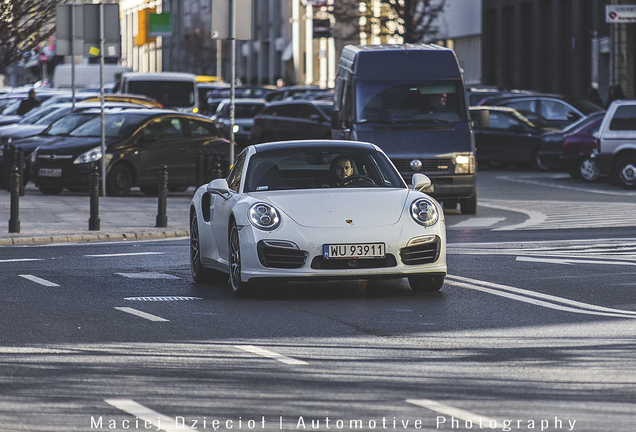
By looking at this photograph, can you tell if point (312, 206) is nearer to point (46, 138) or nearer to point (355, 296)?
point (355, 296)

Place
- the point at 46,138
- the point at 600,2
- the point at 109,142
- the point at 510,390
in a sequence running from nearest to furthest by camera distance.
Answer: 1. the point at 510,390
2. the point at 109,142
3. the point at 46,138
4. the point at 600,2

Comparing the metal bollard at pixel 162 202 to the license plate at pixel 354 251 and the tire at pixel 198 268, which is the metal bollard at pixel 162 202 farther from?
the license plate at pixel 354 251

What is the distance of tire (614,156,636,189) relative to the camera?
2434 centimetres

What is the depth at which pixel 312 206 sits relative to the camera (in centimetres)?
1005

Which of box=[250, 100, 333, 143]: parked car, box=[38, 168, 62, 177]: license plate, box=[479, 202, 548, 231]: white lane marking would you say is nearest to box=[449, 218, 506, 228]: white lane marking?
box=[479, 202, 548, 231]: white lane marking

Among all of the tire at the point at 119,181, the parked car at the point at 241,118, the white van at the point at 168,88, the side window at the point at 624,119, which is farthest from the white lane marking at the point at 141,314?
the white van at the point at 168,88

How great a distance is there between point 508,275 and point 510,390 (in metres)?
5.23

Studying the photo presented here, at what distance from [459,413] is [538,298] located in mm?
4288

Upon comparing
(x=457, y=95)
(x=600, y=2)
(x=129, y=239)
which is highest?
(x=600, y=2)

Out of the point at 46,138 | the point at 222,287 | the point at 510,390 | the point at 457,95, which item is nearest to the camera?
the point at 510,390

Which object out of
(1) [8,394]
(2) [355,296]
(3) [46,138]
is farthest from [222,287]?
(3) [46,138]

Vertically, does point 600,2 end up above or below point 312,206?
above

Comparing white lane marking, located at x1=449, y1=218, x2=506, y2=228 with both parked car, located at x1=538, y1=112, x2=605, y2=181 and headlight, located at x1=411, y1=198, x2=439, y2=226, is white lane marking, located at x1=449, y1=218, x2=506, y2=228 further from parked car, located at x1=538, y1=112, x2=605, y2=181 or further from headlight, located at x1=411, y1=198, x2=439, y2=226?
parked car, located at x1=538, y1=112, x2=605, y2=181

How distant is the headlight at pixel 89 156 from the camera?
2222 centimetres
